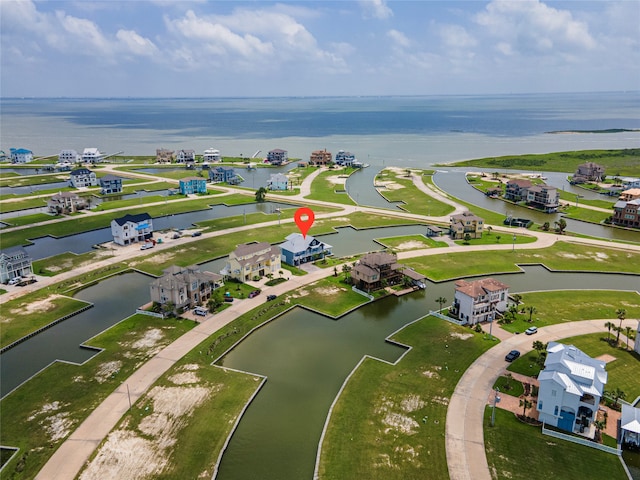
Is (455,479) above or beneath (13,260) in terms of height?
beneath

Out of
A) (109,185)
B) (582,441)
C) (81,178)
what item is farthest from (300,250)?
(81,178)

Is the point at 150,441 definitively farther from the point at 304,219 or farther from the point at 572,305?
the point at 304,219

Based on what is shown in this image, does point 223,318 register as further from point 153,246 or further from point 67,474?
point 153,246

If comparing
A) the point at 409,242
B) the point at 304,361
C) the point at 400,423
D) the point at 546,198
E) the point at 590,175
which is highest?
the point at 590,175

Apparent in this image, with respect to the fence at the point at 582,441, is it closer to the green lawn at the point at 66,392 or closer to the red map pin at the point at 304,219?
the green lawn at the point at 66,392

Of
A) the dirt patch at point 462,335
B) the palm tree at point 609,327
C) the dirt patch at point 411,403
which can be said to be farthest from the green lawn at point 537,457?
the palm tree at point 609,327

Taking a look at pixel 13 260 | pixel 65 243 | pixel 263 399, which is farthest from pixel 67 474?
pixel 65 243
